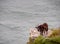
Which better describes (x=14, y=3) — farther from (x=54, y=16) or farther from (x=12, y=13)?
(x=54, y=16)

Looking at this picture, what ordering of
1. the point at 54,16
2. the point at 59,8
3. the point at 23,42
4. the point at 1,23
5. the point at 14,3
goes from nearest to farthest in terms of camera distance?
the point at 23,42, the point at 1,23, the point at 54,16, the point at 59,8, the point at 14,3

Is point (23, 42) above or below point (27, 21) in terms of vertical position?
below

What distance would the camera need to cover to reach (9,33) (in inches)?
129

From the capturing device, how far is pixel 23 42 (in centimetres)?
303

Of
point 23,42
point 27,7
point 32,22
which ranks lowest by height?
point 23,42

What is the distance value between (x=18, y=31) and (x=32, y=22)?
0.51 m

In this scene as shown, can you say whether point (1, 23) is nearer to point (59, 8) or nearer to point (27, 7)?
point (27, 7)

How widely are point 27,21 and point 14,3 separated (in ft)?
4.63

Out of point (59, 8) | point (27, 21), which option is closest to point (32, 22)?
point (27, 21)

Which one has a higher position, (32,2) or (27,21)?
(32,2)

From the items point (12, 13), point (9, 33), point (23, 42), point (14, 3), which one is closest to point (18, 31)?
point (9, 33)

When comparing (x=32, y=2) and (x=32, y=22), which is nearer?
(x=32, y=22)

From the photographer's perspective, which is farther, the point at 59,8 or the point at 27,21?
the point at 59,8

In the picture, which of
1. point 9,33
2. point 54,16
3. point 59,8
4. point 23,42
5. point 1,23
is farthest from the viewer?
point 59,8
